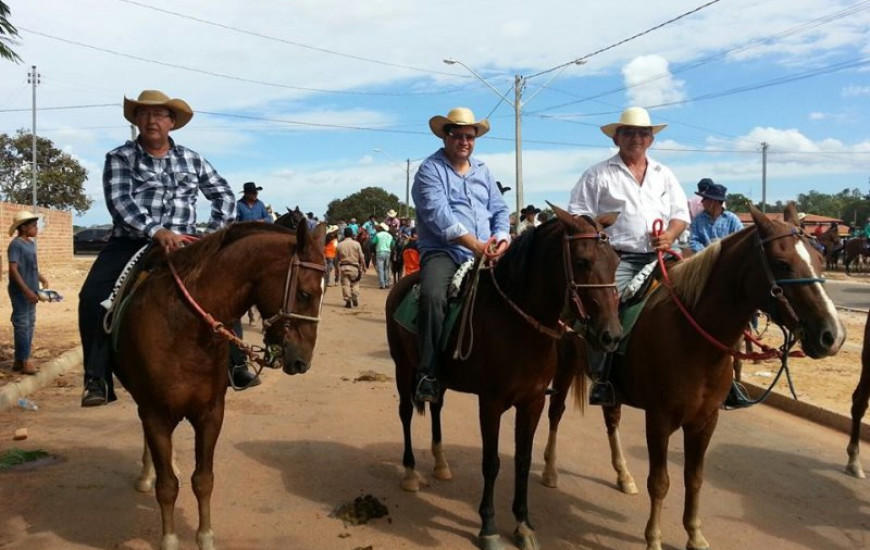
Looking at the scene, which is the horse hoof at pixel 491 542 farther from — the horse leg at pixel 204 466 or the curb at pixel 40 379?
the curb at pixel 40 379

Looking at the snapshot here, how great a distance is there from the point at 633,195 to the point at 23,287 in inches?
306

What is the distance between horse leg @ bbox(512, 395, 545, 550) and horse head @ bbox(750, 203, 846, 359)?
1599 millimetres

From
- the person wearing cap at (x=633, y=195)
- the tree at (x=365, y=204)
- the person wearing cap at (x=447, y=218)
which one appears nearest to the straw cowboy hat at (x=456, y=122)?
the person wearing cap at (x=447, y=218)

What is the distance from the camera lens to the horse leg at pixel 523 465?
4.31 m

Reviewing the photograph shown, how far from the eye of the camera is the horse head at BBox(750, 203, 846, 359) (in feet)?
11.0

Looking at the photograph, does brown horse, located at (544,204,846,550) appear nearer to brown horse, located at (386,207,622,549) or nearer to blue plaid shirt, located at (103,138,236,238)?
brown horse, located at (386,207,622,549)

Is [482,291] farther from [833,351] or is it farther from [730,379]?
[833,351]

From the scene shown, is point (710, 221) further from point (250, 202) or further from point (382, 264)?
point (382, 264)

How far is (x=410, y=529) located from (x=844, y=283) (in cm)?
2454

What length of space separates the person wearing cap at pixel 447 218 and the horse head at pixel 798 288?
67.3 inches

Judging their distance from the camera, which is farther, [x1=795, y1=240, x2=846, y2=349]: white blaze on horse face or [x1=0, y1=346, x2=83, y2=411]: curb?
[x1=0, y1=346, x2=83, y2=411]: curb

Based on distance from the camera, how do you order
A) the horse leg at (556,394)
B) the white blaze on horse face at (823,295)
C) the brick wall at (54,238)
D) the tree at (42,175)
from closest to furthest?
the white blaze on horse face at (823,295), the horse leg at (556,394), the brick wall at (54,238), the tree at (42,175)

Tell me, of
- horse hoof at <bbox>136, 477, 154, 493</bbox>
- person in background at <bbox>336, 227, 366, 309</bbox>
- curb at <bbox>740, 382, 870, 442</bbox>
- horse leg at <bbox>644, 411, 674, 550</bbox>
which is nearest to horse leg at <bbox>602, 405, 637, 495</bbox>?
horse leg at <bbox>644, 411, 674, 550</bbox>

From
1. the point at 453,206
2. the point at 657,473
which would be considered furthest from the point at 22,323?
the point at 657,473
